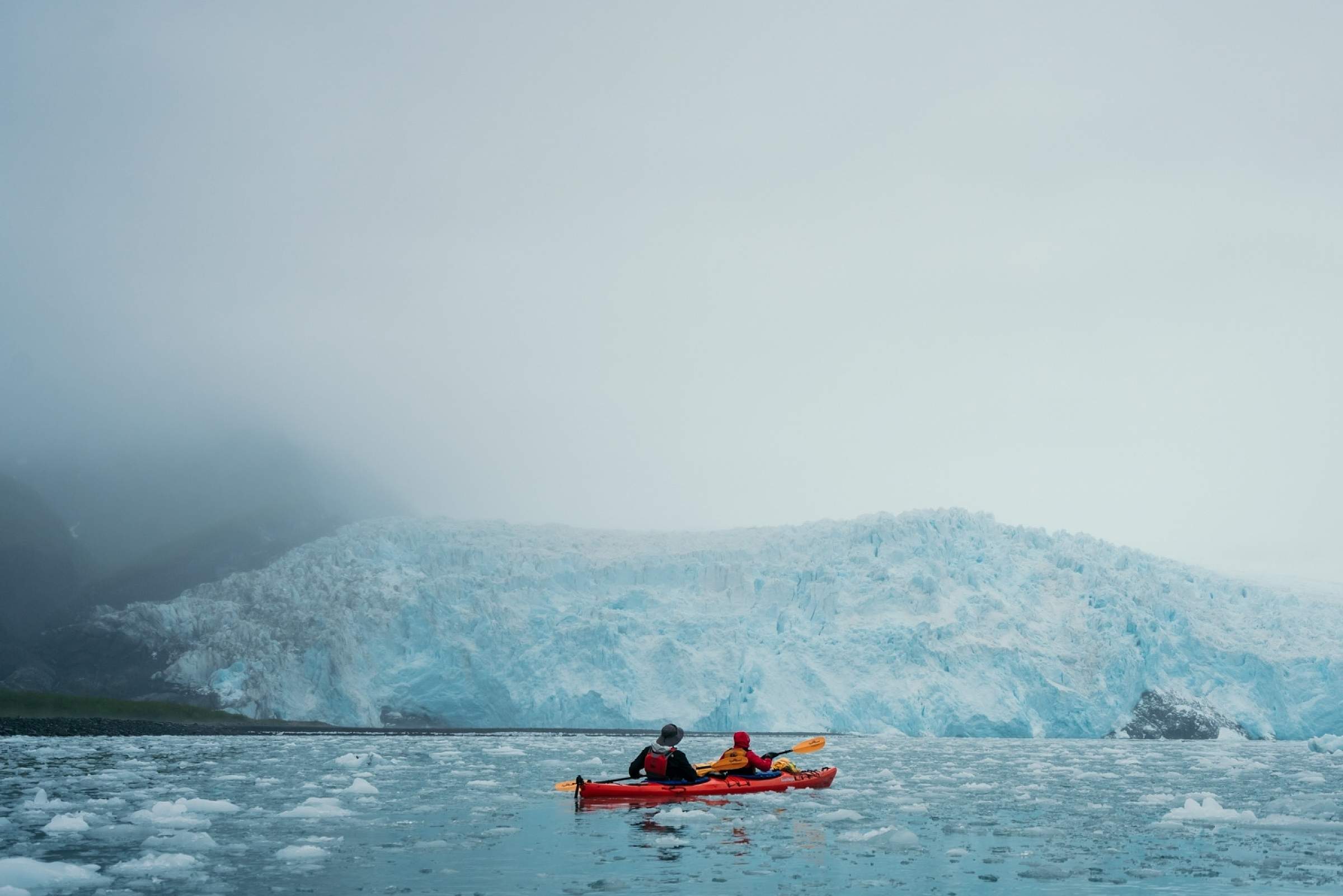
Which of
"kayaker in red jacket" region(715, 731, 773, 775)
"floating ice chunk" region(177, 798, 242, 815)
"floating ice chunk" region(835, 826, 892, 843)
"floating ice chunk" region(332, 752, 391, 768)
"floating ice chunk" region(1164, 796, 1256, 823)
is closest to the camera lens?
"floating ice chunk" region(835, 826, 892, 843)

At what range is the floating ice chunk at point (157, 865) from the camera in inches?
336

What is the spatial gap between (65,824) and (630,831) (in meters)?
6.25

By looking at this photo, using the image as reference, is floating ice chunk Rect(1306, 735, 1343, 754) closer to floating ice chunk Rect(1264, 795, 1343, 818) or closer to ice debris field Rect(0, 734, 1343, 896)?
ice debris field Rect(0, 734, 1343, 896)

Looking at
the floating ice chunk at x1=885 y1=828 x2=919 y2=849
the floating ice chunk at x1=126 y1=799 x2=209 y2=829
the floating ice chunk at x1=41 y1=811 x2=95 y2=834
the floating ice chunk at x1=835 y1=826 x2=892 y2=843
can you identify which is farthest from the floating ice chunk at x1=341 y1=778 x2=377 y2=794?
the floating ice chunk at x1=885 y1=828 x2=919 y2=849

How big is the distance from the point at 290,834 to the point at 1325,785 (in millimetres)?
18097

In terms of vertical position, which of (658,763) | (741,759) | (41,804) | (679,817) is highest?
(41,804)

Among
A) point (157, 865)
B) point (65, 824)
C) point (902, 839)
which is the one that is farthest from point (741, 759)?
point (157, 865)

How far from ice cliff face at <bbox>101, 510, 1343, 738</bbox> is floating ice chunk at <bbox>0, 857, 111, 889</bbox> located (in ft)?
111

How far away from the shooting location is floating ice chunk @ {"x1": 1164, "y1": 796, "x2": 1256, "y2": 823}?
43.0 ft

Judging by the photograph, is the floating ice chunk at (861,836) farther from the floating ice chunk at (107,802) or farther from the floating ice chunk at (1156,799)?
the floating ice chunk at (107,802)

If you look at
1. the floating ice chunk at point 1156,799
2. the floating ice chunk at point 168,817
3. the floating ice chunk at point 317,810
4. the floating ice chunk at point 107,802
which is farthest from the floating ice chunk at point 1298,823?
the floating ice chunk at point 107,802

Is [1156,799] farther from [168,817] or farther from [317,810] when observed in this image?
[168,817]

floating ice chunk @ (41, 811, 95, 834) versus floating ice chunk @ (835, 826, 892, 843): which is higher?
floating ice chunk @ (41, 811, 95, 834)

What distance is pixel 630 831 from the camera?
484 inches
